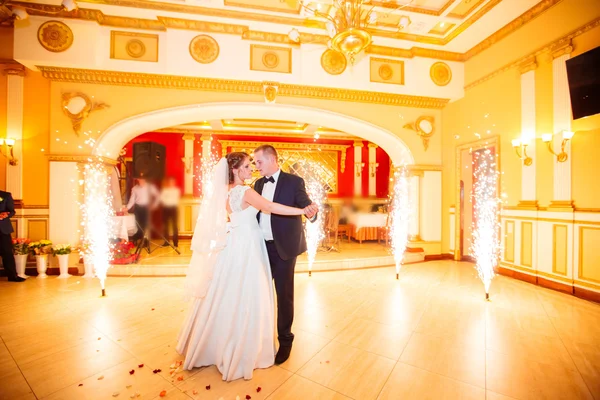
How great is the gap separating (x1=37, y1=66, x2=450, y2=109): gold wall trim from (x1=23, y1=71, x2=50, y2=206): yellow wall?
37 centimetres

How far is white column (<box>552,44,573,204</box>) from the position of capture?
4.48 meters

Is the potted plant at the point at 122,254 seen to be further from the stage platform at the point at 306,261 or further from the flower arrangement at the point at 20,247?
the flower arrangement at the point at 20,247

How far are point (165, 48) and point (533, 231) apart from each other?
7.74m

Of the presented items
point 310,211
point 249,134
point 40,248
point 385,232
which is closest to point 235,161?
point 310,211

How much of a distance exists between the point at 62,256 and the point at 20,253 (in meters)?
0.67

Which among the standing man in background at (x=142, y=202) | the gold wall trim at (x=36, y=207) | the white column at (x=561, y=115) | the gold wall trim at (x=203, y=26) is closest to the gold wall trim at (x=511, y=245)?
the white column at (x=561, y=115)

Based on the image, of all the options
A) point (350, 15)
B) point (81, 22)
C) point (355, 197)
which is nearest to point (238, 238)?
point (350, 15)

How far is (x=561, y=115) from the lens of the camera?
4586mm

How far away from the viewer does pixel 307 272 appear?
578 cm

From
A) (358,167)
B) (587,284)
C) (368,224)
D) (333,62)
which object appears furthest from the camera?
(358,167)

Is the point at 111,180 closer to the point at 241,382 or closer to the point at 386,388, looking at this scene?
the point at 241,382

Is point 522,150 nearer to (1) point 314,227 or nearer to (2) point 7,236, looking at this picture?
(1) point 314,227

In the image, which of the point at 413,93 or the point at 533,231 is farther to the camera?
the point at 413,93

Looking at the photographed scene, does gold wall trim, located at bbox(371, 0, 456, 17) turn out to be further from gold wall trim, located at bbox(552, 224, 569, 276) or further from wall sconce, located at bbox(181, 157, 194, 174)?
wall sconce, located at bbox(181, 157, 194, 174)
